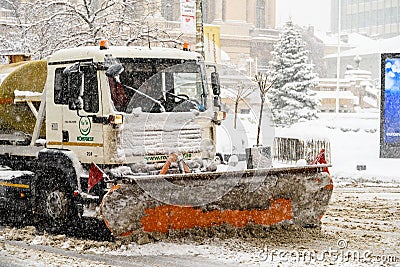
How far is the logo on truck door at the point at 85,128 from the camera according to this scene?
11.3 m

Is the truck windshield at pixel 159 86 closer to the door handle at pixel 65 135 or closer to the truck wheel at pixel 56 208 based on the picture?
the door handle at pixel 65 135

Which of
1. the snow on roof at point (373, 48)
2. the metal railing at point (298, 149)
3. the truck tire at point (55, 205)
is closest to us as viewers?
the truck tire at point (55, 205)

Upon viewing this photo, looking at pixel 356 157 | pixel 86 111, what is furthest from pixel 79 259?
pixel 356 157

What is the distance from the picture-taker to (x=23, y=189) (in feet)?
40.7

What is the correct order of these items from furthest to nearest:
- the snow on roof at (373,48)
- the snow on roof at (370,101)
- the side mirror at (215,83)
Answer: the snow on roof at (373,48) → the snow on roof at (370,101) → the side mirror at (215,83)

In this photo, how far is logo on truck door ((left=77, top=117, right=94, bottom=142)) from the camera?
11.3m

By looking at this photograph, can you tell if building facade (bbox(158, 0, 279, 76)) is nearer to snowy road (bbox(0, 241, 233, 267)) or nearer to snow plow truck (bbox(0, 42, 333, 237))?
snow plow truck (bbox(0, 42, 333, 237))

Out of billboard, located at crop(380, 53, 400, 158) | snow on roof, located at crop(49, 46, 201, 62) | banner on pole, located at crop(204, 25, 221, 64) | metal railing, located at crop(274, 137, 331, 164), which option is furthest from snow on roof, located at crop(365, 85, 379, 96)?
snow on roof, located at crop(49, 46, 201, 62)

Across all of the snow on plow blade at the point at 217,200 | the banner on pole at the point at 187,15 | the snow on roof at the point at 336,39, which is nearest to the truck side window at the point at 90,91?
the snow on plow blade at the point at 217,200

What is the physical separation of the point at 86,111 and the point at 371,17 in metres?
131

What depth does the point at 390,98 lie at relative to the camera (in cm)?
2455

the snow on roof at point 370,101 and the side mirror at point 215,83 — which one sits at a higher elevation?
the side mirror at point 215,83

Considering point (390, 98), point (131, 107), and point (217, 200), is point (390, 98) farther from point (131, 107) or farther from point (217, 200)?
point (131, 107)

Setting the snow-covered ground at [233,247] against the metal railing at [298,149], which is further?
the metal railing at [298,149]
